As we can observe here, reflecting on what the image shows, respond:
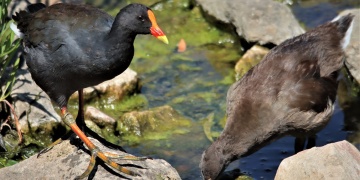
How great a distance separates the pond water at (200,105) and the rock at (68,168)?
3.54ft

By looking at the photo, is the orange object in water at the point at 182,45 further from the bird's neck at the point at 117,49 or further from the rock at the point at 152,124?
the bird's neck at the point at 117,49

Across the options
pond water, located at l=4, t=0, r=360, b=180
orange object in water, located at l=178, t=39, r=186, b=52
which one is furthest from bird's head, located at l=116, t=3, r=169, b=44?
orange object in water, located at l=178, t=39, r=186, b=52

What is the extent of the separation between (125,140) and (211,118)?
0.94 m

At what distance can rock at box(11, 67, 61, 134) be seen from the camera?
272 inches

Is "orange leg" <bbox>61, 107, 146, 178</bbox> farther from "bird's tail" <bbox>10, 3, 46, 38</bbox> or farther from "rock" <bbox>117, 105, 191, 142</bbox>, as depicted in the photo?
"rock" <bbox>117, 105, 191, 142</bbox>

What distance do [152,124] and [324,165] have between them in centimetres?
246

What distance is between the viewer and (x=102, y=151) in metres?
5.69

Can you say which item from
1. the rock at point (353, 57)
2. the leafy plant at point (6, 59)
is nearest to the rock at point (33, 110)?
the leafy plant at point (6, 59)

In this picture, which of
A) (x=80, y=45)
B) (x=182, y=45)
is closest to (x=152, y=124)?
(x=182, y=45)

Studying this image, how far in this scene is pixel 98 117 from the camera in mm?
7094

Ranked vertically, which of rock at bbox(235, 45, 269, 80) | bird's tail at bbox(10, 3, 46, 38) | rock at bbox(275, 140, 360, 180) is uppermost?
bird's tail at bbox(10, 3, 46, 38)

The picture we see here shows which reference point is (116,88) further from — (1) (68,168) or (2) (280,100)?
(1) (68,168)

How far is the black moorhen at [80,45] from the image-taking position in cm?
540

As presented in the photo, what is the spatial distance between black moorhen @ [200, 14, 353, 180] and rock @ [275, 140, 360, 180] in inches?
37.3
